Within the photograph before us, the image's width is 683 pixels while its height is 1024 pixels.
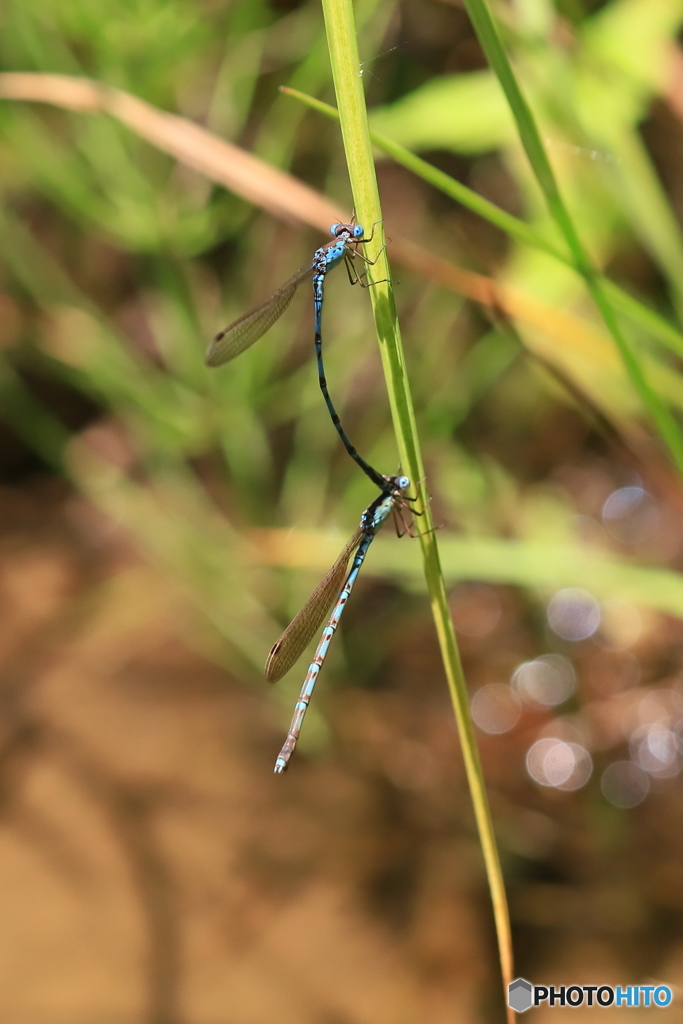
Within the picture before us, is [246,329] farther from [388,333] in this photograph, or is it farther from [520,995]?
[520,995]

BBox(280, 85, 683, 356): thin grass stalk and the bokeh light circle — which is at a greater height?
the bokeh light circle

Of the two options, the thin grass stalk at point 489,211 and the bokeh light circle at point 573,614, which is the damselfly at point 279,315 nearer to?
the thin grass stalk at point 489,211

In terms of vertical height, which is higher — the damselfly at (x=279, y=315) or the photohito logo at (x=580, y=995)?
the damselfly at (x=279, y=315)

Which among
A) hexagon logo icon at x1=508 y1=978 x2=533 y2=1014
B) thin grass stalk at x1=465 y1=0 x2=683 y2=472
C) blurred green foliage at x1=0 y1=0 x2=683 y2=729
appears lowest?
hexagon logo icon at x1=508 y1=978 x2=533 y2=1014

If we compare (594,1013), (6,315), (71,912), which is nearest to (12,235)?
(6,315)

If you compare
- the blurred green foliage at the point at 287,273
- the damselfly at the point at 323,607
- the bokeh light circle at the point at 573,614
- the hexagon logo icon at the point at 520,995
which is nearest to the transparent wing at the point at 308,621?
the damselfly at the point at 323,607

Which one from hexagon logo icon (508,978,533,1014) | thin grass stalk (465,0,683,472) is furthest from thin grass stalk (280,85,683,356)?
hexagon logo icon (508,978,533,1014)

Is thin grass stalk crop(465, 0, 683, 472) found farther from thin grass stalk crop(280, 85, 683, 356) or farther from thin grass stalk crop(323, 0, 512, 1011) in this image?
thin grass stalk crop(323, 0, 512, 1011)

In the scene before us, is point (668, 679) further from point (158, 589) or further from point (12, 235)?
point (12, 235)
